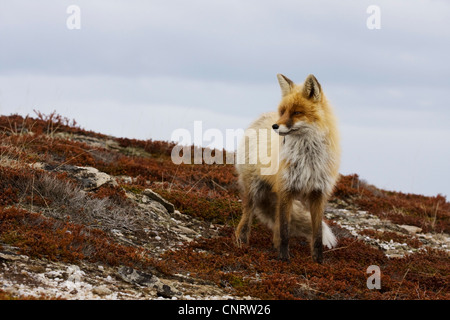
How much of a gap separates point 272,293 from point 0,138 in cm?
968

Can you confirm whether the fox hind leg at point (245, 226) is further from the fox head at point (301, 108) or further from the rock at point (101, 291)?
the rock at point (101, 291)

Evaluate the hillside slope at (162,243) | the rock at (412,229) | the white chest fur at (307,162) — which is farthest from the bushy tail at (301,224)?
the rock at (412,229)

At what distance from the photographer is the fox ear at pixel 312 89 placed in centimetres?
763

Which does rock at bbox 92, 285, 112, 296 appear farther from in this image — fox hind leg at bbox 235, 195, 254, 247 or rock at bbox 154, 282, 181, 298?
fox hind leg at bbox 235, 195, 254, 247

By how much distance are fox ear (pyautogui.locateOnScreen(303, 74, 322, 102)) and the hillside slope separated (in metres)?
2.80

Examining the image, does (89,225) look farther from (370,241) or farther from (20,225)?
(370,241)

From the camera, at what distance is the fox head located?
7.59 m

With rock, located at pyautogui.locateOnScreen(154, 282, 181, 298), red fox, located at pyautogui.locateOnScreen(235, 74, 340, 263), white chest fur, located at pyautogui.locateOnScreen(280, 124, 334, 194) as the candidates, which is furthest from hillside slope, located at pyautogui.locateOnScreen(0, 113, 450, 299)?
white chest fur, located at pyautogui.locateOnScreen(280, 124, 334, 194)

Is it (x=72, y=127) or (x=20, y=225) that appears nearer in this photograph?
(x=20, y=225)

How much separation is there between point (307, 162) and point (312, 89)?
49.5 inches

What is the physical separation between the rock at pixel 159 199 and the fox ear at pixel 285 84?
12.0ft

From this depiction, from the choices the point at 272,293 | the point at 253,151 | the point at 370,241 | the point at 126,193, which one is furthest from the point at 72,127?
the point at 272,293
